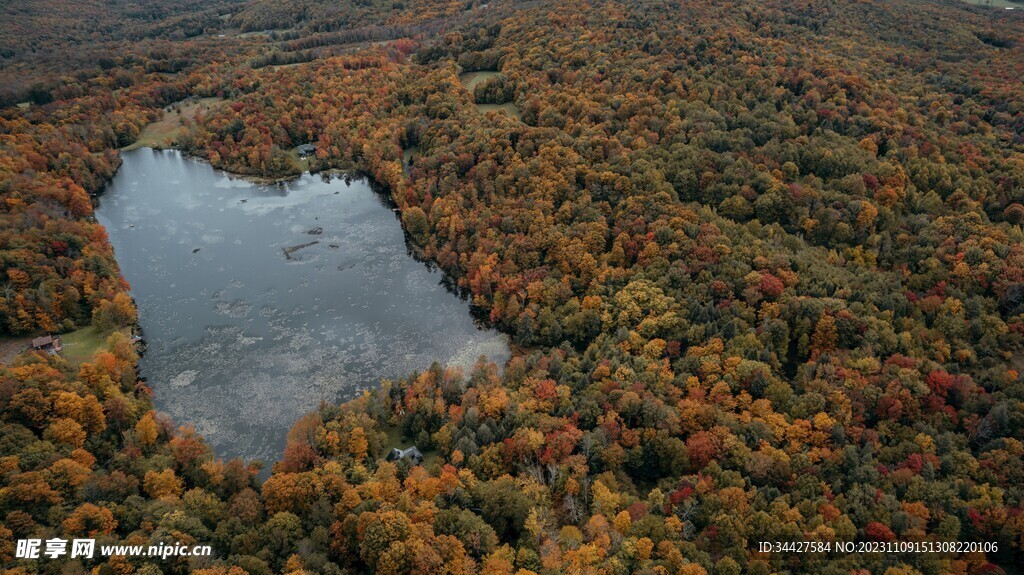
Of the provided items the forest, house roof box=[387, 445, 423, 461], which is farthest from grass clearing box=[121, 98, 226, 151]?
house roof box=[387, 445, 423, 461]

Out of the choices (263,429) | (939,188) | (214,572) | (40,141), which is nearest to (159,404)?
(263,429)

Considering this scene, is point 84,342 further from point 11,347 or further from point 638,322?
point 638,322

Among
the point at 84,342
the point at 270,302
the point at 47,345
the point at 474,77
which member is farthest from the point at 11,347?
the point at 474,77

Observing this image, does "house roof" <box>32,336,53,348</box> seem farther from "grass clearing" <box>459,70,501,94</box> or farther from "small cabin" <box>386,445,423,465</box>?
"grass clearing" <box>459,70,501,94</box>

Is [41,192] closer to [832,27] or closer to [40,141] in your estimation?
[40,141]

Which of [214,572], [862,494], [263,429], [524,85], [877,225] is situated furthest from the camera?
[524,85]

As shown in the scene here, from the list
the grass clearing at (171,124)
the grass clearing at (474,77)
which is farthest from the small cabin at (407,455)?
the grass clearing at (171,124)
